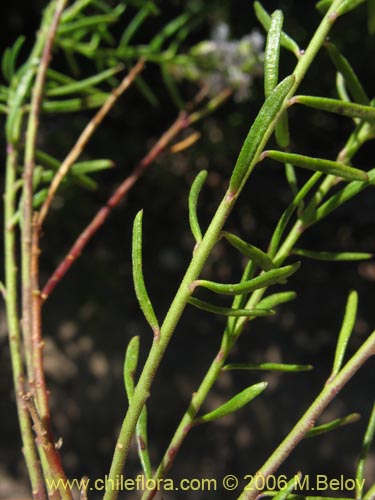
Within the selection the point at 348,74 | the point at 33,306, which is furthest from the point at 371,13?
the point at 33,306

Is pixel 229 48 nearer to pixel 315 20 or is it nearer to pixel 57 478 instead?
pixel 315 20

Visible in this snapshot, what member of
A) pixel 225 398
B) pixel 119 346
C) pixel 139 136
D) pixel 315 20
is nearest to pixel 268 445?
pixel 225 398

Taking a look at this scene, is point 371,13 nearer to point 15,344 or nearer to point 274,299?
point 274,299

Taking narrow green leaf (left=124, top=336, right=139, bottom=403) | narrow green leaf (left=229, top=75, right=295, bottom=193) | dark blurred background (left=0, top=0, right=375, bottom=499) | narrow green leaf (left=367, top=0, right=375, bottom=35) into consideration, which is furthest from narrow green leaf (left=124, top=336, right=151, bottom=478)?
dark blurred background (left=0, top=0, right=375, bottom=499)

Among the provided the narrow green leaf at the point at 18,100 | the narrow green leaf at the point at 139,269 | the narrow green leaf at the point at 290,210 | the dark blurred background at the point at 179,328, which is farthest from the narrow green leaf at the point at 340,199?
the dark blurred background at the point at 179,328

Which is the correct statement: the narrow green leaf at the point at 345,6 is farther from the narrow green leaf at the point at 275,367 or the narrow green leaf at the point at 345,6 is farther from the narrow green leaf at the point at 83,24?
the narrow green leaf at the point at 83,24
